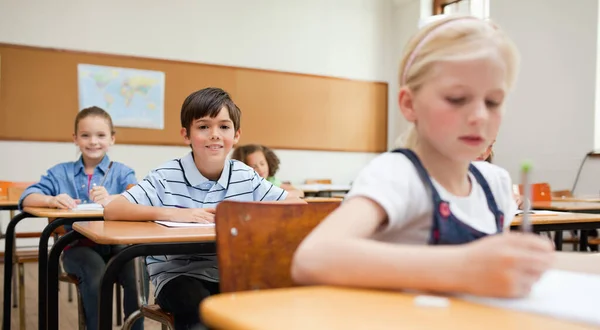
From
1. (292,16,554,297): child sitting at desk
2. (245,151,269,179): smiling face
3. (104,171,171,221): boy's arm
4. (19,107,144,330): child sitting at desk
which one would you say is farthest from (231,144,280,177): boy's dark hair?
(292,16,554,297): child sitting at desk

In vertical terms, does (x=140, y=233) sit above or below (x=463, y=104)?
below

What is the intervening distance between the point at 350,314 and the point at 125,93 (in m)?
5.38

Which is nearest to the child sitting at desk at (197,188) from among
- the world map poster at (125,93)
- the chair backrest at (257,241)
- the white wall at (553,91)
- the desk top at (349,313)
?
the chair backrest at (257,241)

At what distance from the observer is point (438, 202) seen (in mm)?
797

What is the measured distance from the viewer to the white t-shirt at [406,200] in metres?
0.74

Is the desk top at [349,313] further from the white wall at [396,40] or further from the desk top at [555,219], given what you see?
the white wall at [396,40]

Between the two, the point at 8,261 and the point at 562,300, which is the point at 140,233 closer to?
the point at 562,300

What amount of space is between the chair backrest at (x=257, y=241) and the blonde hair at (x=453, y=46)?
324 mm

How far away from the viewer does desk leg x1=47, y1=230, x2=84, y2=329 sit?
1.62 metres

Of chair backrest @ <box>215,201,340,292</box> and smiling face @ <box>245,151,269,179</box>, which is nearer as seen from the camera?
chair backrest @ <box>215,201,340,292</box>

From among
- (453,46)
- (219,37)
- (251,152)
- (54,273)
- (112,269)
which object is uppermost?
(219,37)

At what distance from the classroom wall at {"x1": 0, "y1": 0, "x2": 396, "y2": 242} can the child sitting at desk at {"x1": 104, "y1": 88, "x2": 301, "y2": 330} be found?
384cm

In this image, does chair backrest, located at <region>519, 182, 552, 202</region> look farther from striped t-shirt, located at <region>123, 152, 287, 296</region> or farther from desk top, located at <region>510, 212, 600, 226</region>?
striped t-shirt, located at <region>123, 152, 287, 296</region>

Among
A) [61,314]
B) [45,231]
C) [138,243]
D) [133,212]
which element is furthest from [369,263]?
[61,314]
